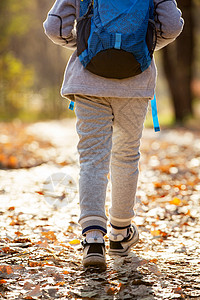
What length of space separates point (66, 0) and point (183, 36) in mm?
12475

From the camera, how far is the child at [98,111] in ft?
7.45

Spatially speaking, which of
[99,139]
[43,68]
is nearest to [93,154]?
[99,139]

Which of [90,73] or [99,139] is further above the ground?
[90,73]

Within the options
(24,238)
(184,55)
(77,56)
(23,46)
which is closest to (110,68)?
(77,56)

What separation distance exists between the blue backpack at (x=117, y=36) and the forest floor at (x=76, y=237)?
114 centimetres

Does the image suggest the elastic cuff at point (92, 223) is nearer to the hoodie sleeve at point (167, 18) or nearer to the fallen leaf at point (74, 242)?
the fallen leaf at point (74, 242)

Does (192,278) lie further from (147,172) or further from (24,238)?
(147,172)

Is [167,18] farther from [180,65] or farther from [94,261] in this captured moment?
[180,65]

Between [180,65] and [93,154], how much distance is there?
41.6ft

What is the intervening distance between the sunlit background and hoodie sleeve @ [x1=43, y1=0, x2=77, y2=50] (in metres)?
10.8

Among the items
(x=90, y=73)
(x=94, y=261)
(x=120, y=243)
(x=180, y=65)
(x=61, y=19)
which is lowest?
(x=94, y=261)

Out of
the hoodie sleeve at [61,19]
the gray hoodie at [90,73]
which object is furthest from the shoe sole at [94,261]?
the hoodie sleeve at [61,19]

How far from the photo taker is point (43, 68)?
92.7 feet

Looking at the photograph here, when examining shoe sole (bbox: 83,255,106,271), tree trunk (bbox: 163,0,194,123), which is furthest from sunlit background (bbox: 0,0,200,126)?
shoe sole (bbox: 83,255,106,271)
